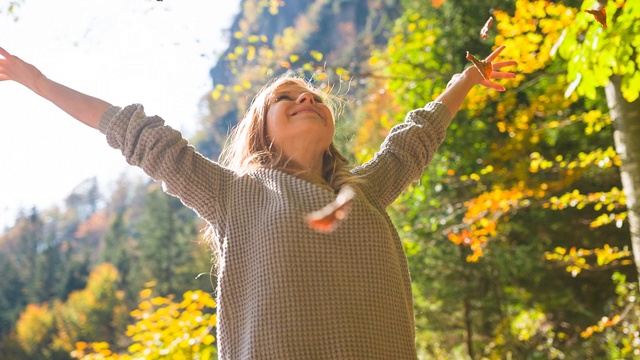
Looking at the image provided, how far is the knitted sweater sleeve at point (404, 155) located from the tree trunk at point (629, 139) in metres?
1.13

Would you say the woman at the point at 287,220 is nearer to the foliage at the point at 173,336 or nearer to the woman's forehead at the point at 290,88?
the woman's forehead at the point at 290,88

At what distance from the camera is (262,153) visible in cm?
140

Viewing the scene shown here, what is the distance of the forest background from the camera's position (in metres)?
2.43

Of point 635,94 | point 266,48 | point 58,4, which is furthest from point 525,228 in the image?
point 58,4

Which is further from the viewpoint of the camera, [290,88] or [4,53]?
[290,88]

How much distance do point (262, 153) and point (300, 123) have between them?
122mm

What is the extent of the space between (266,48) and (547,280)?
4.30 m

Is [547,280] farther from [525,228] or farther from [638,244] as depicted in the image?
[638,244]

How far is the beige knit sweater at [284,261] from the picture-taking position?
44.4 inches

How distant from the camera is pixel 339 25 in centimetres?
3266

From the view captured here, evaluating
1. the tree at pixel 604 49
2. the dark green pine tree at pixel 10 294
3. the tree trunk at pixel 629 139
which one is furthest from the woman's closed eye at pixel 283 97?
the dark green pine tree at pixel 10 294

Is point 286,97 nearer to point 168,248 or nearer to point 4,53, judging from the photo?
point 4,53

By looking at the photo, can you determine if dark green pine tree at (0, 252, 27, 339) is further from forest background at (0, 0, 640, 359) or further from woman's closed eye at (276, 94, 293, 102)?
woman's closed eye at (276, 94, 293, 102)

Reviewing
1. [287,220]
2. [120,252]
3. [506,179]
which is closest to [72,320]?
[120,252]
